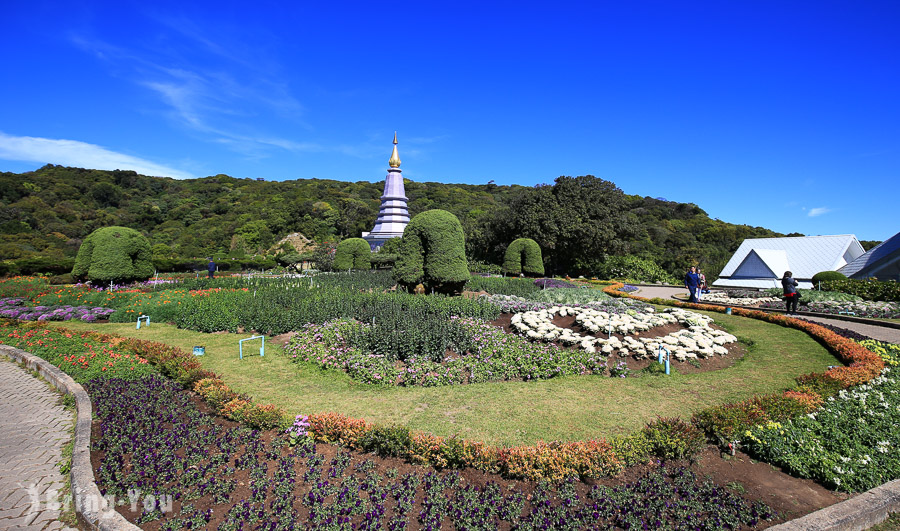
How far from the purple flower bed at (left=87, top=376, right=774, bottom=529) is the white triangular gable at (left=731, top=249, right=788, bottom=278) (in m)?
24.5

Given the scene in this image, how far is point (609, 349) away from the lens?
7.88 m

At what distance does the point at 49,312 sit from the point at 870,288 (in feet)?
93.5

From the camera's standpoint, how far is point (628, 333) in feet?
30.2

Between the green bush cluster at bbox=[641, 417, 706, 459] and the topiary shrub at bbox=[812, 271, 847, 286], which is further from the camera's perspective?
the topiary shrub at bbox=[812, 271, 847, 286]

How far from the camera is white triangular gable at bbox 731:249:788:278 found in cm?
2330

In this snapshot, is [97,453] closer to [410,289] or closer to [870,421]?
[870,421]

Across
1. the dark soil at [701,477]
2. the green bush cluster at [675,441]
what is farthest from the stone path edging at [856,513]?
the green bush cluster at [675,441]

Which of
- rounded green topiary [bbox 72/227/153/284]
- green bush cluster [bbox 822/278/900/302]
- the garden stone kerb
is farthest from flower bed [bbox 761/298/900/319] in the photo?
rounded green topiary [bbox 72/227/153/284]

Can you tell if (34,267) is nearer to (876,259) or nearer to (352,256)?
(352,256)

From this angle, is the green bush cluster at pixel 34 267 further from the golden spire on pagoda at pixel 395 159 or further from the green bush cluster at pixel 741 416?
the green bush cluster at pixel 741 416

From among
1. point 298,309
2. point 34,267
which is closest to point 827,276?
point 298,309

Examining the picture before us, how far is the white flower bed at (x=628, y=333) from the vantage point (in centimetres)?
807

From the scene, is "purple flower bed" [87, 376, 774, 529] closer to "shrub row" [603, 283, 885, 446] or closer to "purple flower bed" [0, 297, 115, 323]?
"shrub row" [603, 283, 885, 446]

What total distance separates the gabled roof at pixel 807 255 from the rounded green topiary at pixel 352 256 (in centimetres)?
2139
